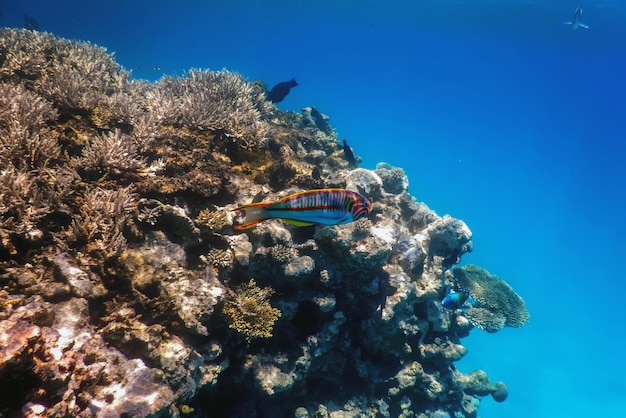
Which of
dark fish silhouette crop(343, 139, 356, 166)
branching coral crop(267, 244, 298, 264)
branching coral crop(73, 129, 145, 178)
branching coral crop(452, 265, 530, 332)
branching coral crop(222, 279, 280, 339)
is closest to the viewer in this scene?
branching coral crop(73, 129, 145, 178)

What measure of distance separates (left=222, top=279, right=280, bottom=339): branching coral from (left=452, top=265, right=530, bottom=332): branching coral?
7724 mm

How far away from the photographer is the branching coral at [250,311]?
4.48 metres

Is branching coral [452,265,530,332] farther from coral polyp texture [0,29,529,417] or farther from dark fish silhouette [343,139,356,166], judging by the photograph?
dark fish silhouette [343,139,356,166]

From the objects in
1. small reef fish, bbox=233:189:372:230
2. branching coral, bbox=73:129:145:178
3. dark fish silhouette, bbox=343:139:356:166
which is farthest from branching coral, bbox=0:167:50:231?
dark fish silhouette, bbox=343:139:356:166

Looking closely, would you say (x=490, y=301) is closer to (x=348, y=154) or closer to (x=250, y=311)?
(x=348, y=154)

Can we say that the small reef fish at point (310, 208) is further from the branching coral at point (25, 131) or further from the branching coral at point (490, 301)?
the branching coral at point (490, 301)

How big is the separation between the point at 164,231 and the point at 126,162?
1.05m

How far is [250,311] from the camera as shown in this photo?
4586 millimetres

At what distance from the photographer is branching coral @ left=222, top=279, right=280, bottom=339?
176 inches

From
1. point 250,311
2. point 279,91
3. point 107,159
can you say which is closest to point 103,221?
point 107,159

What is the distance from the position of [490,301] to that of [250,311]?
29.9 ft

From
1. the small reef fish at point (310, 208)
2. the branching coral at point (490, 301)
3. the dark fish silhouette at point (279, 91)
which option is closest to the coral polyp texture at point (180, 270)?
the small reef fish at point (310, 208)

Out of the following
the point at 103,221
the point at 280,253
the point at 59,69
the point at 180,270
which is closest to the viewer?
the point at 103,221

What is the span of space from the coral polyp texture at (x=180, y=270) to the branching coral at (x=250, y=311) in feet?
0.07
